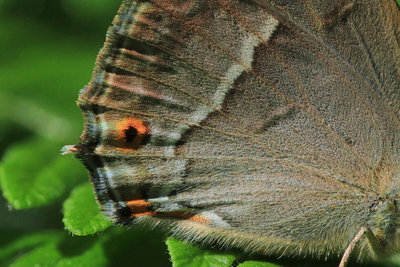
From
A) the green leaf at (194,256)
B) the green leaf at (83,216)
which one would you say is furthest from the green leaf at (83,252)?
the green leaf at (194,256)

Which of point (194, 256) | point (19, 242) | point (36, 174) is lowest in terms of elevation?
point (19, 242)

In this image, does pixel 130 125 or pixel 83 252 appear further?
pixel 83 252

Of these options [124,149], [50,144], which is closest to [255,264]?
[124,149]

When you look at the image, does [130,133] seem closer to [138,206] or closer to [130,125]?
[130,125]

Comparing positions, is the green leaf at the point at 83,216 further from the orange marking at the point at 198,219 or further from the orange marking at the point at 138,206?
the orange marking at the point at 198,219

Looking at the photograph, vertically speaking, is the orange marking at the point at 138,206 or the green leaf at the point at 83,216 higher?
the orange marking at the point at 138,206

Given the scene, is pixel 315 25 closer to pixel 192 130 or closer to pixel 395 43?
pixel 395 43
